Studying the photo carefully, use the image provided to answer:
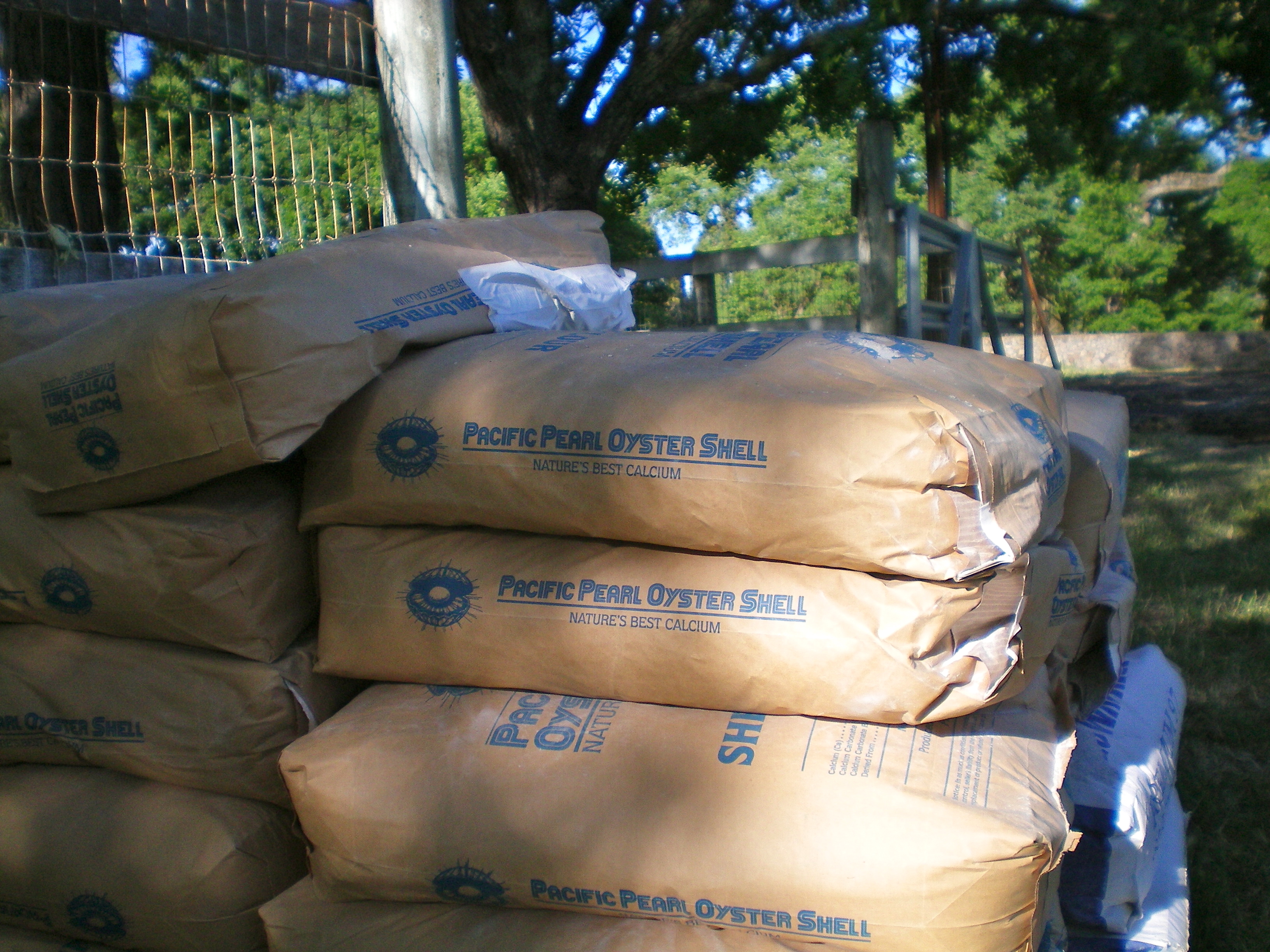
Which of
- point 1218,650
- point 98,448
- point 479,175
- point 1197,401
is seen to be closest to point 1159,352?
point 1197,401

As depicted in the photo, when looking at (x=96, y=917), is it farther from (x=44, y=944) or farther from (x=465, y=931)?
(x=465, y=931)

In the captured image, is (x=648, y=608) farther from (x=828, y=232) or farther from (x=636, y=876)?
(x=828, y=232)

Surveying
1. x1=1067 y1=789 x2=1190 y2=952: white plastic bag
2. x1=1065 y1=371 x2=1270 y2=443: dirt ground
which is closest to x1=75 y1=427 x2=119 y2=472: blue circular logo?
x1=1067 y1=789 x2=1190 y2=952: white plastic bag

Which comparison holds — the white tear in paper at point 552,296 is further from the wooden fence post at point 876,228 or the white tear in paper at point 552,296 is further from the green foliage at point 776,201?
the green foliage at point 776,201

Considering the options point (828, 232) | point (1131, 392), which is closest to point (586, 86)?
point (1131, 392)

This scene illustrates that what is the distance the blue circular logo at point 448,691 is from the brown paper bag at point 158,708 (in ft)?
0.70

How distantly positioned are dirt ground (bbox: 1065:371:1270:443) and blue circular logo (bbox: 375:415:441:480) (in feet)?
22.7

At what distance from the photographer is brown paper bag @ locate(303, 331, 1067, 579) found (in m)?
1.24

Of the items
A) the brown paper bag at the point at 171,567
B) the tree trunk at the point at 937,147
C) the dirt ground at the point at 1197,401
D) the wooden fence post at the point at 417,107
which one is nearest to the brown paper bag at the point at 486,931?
the brown paper bag at the point at 171,567

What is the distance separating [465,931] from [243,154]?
203 cm

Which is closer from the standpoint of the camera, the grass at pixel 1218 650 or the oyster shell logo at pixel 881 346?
the oyster shell logo at pixel 881 346

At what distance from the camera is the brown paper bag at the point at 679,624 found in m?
1.26

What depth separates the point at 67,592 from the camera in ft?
5.09

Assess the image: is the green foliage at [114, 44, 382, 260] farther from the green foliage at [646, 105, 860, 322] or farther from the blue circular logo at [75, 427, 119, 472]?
the green foliage at [646, 105, 860, 322]
